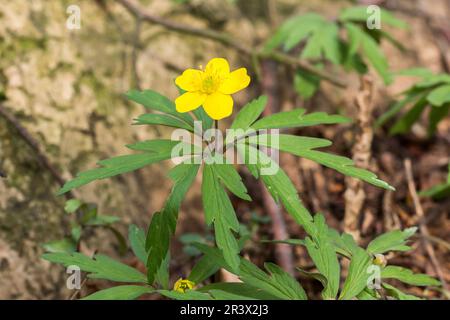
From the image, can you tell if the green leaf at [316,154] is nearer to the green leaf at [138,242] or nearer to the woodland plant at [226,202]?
the woodland plant at [226,202]

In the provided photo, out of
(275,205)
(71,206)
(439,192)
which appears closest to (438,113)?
(439,192)

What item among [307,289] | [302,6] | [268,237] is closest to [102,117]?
[268,237]

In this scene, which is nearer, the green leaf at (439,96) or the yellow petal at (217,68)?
the yellow petal at (217,68)

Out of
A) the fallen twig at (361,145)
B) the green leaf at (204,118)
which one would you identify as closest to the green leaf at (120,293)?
the green leaf at (204,118)

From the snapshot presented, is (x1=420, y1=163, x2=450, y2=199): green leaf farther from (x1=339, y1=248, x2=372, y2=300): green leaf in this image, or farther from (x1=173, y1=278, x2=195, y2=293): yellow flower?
(x1=173, y1=278, x2=195, y2=293): yellow flower

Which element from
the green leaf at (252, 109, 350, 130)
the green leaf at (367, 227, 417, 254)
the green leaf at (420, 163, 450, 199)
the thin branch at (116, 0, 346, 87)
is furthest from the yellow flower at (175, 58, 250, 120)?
the thin branch at (116, 0, 346, 87)

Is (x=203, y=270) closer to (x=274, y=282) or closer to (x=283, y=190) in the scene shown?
(x=274, y=282)

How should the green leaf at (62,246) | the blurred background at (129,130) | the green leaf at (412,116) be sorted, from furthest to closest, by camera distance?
the green leaf at (412,116) → the blurred background at (129,130) → the green leaf at (62,246)
